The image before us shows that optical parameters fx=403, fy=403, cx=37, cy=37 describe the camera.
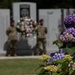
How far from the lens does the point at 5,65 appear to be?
45.8 feet

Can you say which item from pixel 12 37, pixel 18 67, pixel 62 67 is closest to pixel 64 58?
pixel 62 67

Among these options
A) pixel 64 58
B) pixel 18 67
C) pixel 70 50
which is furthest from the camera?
pixel 18 67

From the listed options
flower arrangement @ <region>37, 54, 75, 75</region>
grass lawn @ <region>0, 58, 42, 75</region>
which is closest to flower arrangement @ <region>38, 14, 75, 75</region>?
flower arrangement @ <region>37, 54, 75, 75</region>

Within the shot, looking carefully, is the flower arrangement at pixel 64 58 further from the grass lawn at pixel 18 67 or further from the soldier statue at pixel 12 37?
the soldier statue at pixel 12 37

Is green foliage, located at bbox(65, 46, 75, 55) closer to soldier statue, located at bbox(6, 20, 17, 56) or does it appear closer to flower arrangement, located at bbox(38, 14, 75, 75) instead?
flower arrangement, located at bbox(38, 14, 75, 75)

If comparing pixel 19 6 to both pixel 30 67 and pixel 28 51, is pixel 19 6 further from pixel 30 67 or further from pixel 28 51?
pixel 30 67

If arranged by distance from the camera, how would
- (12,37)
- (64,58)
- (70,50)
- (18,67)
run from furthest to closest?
(12,37) → (18,67) → (70,50) → (64,58)

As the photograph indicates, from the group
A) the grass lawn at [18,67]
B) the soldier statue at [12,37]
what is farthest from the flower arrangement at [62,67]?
the soldier statue at [12,37]

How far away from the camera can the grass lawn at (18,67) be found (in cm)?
1219

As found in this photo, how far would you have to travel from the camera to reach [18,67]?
13383 mm

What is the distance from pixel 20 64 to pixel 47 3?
1634 centimetres

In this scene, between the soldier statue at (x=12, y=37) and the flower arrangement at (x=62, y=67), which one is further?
the soldier statue at (x=12, y=37)

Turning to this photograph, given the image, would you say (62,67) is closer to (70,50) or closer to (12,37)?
(70,50)

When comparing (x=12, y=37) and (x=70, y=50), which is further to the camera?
(x=12, y=37)
